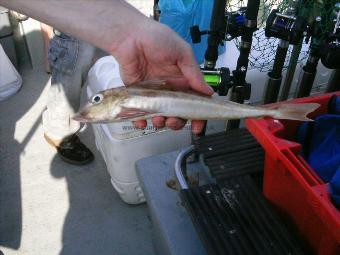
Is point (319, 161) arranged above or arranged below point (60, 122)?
above

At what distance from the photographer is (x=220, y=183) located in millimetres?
1688

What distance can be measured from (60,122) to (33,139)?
498 millimetres

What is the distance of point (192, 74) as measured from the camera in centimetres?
161

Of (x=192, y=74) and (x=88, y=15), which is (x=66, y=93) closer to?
(x=88, y=15)

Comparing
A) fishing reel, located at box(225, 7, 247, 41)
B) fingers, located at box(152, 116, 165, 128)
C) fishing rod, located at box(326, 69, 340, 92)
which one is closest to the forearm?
fingers, located at box(152, 116, 165, 128)

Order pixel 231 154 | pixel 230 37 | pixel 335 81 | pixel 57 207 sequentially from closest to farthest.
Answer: pixel 231 154 → pixel 230 37 → pixel 335 81 → pixel 57 207

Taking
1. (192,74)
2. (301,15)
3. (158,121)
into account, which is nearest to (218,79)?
(192,74)

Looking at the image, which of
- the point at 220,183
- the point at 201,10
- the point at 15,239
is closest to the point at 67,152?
the point at 15,239

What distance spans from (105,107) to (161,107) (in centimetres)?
23

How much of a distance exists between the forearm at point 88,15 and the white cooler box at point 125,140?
2.10 feet

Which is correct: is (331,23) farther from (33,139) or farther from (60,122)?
(33,139)

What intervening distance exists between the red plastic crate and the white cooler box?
0.91 metres

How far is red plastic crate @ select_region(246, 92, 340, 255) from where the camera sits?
1.15 metres

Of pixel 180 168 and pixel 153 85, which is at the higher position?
pixel 153 85
